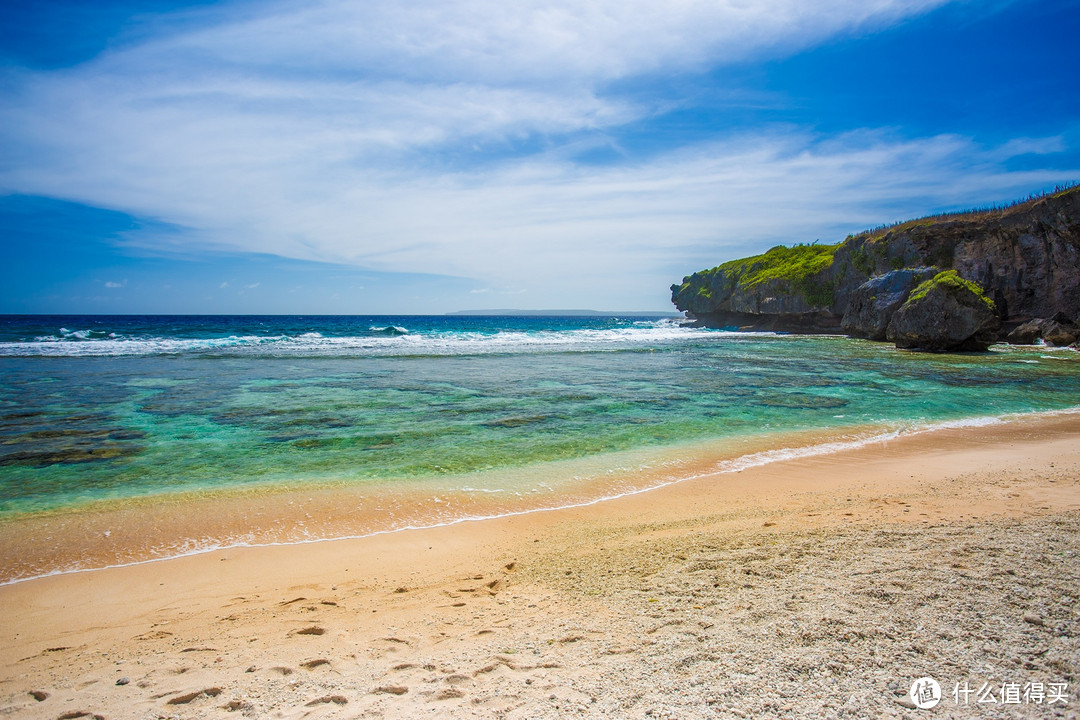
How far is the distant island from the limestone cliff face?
0.07m

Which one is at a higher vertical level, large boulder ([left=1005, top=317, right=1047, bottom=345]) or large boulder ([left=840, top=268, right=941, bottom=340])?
large boulder ([left=840, top=268, right=941, bottom=340])

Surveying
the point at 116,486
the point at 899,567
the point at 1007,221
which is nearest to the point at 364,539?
the point at 116,486

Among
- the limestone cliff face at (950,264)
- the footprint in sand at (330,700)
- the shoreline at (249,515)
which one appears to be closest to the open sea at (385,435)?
the shoreline at (249,515)

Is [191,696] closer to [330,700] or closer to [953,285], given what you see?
[330,700]

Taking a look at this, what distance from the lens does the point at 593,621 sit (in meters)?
3.71

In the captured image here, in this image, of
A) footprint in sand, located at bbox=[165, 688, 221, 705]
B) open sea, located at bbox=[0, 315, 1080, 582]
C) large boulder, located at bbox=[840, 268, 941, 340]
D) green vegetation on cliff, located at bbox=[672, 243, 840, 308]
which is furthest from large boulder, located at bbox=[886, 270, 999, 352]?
footprint in sand, located at bbox=[165, 688, 221, 705]

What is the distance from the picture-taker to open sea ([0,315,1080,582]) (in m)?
6.66

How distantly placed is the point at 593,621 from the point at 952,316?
116 ft

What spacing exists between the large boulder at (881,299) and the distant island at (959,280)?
82mm

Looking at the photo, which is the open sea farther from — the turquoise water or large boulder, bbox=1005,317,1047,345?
large boulder, bbox=1005,317,1047,345

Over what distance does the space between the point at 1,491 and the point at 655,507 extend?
953 centimetres

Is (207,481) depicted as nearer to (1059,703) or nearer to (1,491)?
(1,491)

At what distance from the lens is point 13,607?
457 cm

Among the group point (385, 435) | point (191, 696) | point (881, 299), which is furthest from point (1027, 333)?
point (191, 696)
